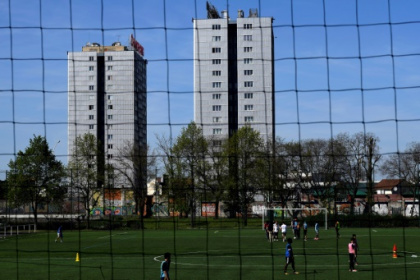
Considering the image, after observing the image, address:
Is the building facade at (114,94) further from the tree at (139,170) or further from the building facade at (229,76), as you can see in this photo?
the building facade at (229,76)

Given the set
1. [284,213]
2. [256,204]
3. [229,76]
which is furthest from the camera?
[229,76]

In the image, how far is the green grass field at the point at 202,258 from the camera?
24969 millimetres

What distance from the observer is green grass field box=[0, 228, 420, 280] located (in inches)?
983

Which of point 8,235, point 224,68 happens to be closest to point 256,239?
point 8,235

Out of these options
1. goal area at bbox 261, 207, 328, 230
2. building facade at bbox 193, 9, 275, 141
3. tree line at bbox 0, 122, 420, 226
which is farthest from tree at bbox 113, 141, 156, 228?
building facade at bbox 193, 9, 275, 141

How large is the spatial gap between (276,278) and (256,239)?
66.5 feet

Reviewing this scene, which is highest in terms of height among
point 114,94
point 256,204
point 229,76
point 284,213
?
point 229,76

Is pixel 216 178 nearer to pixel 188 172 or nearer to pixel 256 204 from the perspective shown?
pixel 188 172

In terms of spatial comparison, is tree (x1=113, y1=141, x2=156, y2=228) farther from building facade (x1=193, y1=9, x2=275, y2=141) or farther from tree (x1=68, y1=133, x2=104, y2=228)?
building facade (x1=193, y1=9, x2=275, y2=141)

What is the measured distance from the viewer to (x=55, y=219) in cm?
4531

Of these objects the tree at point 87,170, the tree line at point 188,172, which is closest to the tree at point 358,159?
the tree line at point 188,172

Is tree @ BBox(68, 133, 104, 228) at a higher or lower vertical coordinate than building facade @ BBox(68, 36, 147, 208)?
lower

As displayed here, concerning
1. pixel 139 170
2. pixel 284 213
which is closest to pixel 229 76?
pixel 284 213

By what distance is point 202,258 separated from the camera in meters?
32.2
